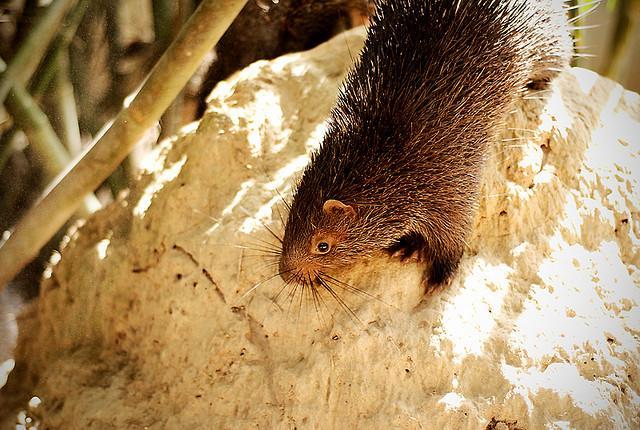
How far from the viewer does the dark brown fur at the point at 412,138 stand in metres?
1.79

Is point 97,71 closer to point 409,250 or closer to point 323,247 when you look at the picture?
point 323,247

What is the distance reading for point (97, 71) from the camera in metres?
2.09

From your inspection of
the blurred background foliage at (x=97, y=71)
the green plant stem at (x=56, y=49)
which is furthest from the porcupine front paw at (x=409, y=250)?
the green plant stem at (x=56, y=49)

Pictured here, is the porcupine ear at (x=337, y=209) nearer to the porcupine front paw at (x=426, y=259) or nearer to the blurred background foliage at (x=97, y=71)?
the porcupine front paw at (x=426, y=259)

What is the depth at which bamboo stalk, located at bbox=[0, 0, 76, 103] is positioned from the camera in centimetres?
199

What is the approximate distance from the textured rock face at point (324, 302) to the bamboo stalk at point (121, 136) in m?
0.13

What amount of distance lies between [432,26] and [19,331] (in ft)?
5.99

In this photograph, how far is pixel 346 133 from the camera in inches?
72.6

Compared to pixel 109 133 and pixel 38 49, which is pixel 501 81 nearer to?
pixel 109 133

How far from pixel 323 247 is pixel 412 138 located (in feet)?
1.43

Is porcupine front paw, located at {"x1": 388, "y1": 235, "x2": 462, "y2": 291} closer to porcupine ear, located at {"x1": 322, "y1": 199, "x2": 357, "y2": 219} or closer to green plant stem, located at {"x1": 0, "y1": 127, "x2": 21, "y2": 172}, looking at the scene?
porcupine ear, located at {"x1": 322, "y1": 199, "x2": 357, "y2": 219}

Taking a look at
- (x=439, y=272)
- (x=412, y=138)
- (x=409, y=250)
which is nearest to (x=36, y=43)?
(x=412, y=138)

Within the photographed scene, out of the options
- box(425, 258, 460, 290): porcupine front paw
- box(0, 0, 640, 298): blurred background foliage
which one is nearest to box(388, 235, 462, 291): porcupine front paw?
box(425, 258, 460, 290): porcupine front paw

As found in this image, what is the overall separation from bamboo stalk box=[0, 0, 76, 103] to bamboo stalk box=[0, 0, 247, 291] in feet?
1.07
